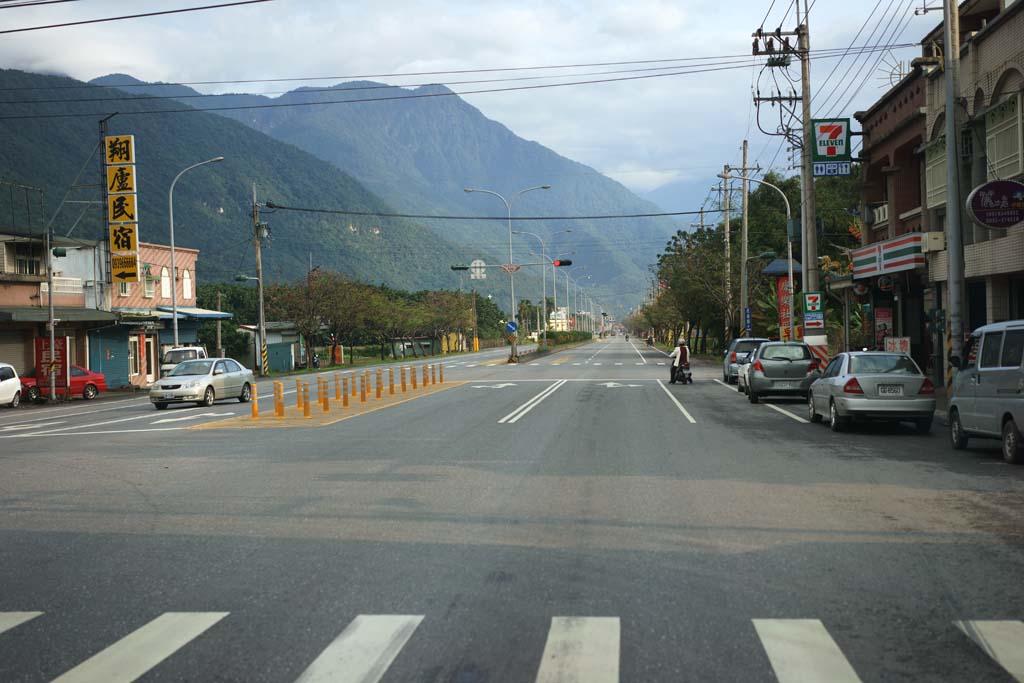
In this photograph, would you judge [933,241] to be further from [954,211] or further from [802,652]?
[802,652]

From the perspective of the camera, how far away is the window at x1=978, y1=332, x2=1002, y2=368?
45.7ft

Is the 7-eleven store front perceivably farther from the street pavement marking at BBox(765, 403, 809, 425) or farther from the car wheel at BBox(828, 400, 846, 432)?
the car wheel at BBox(828, 400, 846, 432)

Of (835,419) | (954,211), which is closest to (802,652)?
(835,419)

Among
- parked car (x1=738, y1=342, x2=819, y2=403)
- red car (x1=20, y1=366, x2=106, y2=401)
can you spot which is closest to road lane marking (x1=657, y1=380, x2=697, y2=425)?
parked car (x1=738, y1=342, x2=819, y2=403)

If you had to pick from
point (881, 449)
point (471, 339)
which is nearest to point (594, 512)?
point (881, 449)

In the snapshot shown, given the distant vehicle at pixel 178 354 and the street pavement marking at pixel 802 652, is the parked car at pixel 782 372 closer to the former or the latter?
the street pavement marking at pixel 802 652

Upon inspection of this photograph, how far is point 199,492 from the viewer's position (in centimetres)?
1173

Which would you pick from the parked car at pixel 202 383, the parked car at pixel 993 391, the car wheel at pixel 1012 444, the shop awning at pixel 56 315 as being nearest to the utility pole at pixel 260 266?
the shop awning at pixel 56 315

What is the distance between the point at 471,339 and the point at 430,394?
352ft

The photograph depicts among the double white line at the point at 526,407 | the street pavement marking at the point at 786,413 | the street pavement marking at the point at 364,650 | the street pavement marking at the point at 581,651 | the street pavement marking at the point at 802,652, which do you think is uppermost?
the street pavement marking at the point at 364,650

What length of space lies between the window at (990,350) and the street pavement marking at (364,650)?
10.5m

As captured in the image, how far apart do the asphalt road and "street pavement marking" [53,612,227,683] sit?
0.07 ft

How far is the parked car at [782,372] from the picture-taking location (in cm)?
2731

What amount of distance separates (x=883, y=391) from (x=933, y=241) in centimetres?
1178
